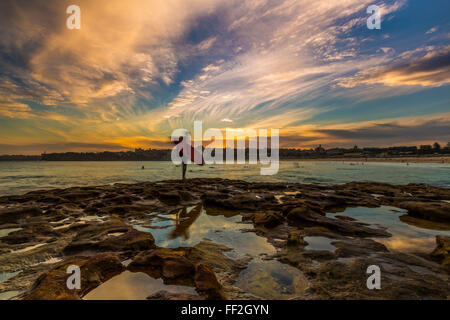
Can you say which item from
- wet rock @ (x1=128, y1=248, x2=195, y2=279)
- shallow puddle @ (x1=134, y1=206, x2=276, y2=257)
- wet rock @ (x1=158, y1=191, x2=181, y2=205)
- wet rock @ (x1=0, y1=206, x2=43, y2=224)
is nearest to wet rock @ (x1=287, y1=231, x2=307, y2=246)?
shallow puddle @ (x1=134, y1=206, x2=276, y2=257)

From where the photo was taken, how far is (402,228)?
8.06 metres

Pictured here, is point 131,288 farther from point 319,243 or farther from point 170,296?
point 319,243

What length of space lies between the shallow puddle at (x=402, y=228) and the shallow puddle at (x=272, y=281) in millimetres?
4051

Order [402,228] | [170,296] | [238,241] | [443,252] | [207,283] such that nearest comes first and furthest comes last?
[170,296] < [207,283] < [443,252] < [238,241] < [402,228]

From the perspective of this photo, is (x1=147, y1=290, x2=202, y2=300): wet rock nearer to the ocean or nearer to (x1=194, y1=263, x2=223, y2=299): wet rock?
(x1=194, y1=263, x2=223, y2=299): wet rock

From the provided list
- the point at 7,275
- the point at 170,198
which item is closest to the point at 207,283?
the point at 7,275

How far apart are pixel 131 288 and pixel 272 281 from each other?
2.88 metres

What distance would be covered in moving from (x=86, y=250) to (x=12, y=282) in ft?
5.18

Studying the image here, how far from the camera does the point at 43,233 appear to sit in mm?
7039

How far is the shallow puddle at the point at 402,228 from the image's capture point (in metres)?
6.32

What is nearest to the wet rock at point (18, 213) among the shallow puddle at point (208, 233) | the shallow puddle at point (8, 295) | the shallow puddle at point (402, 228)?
the shallow puddle at point (208, 233)

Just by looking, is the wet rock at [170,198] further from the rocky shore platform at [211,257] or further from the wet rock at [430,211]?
the wet rock at [430,211]

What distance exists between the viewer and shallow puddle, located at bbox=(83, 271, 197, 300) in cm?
363

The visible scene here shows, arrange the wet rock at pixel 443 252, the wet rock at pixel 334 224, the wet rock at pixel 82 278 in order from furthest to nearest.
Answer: the wet rock at pixel 334 224 → the wet rock at pixel 443 252 → the wet rock at pixel 82 278
